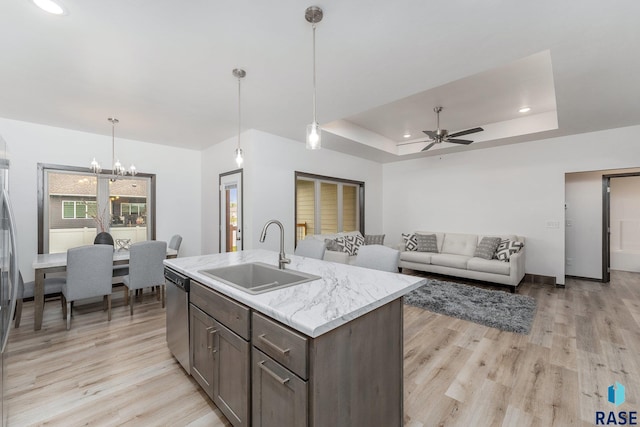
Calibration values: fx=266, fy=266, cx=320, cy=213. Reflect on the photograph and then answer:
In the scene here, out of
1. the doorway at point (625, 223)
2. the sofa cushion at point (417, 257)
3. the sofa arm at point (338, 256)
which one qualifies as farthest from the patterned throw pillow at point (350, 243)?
the doorway at point (625, 223)

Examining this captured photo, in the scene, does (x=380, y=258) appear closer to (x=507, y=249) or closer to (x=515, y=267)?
(x=515, y=267)

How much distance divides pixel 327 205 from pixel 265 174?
5.73 feet

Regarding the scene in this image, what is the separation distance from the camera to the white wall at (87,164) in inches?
151

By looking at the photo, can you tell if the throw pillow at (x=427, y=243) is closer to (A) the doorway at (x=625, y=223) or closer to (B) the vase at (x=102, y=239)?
(A) the doorway at (x=625, y=223)

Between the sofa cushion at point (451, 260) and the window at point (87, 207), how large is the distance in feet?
17.6

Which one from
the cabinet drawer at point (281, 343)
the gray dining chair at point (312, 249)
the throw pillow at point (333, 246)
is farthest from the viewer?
the throw pillow at point (333, 246)

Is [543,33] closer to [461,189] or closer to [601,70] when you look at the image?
[601,70]

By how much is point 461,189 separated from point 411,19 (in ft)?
15.1

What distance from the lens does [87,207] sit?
Result: 4.44 m

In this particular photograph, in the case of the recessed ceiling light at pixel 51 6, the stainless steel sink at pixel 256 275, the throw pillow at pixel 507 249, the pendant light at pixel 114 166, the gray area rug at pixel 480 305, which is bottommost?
the gray area rug at pixel 480 305

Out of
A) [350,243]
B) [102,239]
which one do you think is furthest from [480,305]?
[102,239]

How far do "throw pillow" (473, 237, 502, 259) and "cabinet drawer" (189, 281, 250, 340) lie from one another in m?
4.67

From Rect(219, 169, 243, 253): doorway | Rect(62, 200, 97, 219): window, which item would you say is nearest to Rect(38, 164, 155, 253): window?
Rect(62, 200, 97, 219): window

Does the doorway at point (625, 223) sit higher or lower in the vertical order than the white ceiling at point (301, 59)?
lower
